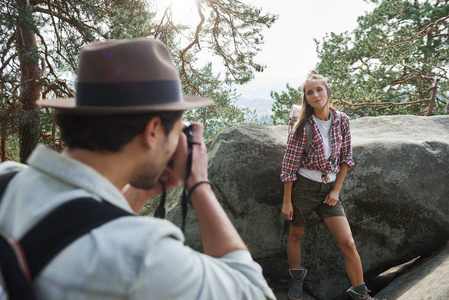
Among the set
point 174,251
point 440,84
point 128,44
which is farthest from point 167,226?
point 440,84

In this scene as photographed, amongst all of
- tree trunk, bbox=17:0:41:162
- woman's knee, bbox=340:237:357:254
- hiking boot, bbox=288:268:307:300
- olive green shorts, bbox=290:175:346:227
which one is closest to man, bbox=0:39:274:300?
olive green shorts, bbox=290:175:346:227

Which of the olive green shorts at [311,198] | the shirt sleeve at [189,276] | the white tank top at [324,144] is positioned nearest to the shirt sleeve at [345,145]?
the white tank top at [324,144]

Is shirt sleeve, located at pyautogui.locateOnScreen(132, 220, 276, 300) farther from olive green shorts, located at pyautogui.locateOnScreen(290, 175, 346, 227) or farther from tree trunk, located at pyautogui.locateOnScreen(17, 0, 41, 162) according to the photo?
tree trunk, located at pyautogui.locateOnScreen(17, 0, 41, 162)

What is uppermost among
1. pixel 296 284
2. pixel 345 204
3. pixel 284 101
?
pixel 284 101

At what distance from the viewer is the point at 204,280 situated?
92cm

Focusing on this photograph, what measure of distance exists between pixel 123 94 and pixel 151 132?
15cm

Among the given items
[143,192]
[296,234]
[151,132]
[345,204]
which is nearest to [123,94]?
[151,132]

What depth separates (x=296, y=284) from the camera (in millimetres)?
3598

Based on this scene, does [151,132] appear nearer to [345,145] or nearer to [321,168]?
[321,168]

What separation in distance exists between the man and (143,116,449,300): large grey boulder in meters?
2.50

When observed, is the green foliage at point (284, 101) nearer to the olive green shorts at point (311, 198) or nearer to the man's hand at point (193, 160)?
the olive green shorts at point (311, 198)

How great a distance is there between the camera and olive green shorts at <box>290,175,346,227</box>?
3213 mm

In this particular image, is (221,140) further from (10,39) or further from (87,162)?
(10,39)

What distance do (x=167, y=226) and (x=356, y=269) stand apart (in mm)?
2810
